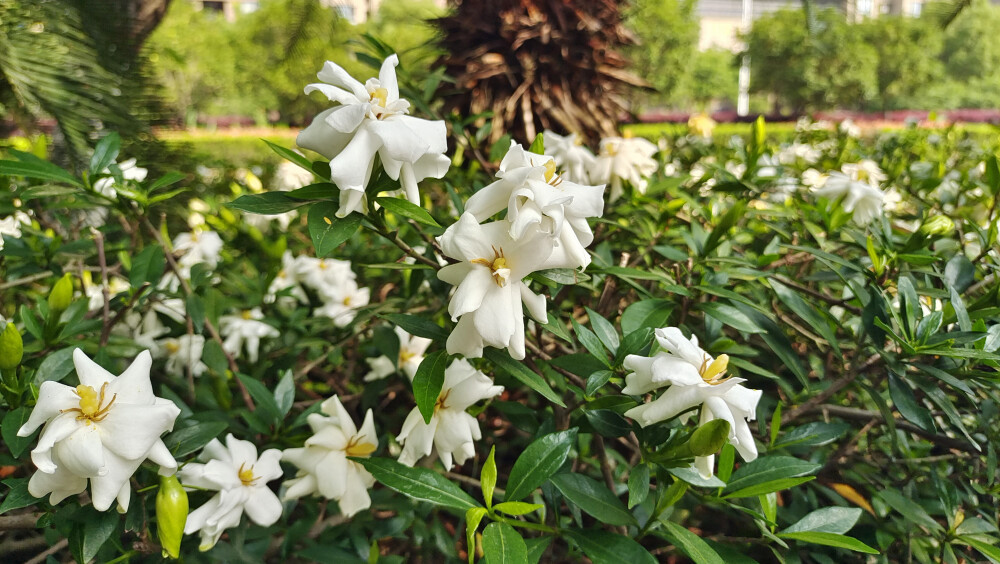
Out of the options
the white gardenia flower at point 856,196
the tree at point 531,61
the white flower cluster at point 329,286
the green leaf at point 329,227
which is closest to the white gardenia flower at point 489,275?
the green leaf at point 329,227

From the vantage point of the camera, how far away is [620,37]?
2.31 m

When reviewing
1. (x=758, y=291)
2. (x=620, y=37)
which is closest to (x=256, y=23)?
(x=620, y=37)

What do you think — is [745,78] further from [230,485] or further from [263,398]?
[230,485]

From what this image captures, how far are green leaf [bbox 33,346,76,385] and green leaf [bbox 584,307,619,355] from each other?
25.9 inches

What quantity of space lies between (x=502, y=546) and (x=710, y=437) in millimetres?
224

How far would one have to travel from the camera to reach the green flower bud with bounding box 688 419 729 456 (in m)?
0.54

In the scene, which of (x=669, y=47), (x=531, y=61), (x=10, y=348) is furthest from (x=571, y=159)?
(x=669, y=47)

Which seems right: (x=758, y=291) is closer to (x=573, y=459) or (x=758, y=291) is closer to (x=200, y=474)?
(x=573, y=459)

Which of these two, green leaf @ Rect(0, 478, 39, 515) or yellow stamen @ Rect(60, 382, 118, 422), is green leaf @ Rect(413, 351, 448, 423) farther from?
green leaf @ Rect(0, 478, 39, 515)

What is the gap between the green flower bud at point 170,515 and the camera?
2.07 ft

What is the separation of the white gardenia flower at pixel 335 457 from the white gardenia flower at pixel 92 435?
0.77ft

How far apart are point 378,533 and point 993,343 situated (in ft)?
3.02

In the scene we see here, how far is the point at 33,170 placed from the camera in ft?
2.39

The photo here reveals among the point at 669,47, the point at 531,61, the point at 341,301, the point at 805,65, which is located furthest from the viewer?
the point at 669,47
